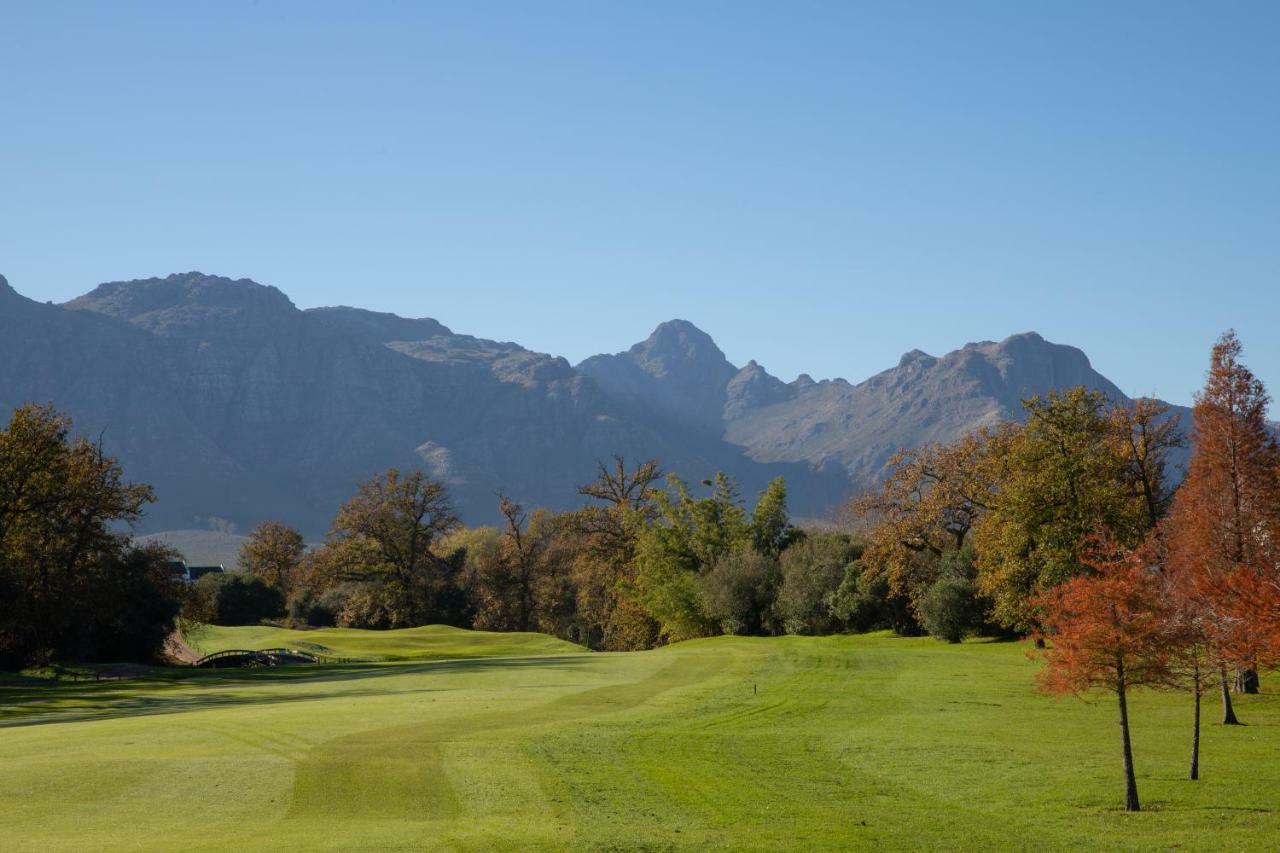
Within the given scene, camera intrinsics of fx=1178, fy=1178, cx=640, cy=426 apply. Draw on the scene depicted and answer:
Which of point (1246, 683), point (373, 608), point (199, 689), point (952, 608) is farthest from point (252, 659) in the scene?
point (1246, 683)

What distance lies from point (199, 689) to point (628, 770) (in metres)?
27.4

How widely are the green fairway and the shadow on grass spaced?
538 inches

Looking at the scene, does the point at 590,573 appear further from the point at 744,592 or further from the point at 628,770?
the point at 628,770

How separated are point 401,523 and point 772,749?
248 ft

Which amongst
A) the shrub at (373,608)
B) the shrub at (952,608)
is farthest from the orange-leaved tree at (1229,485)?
the shrub at (373,608)

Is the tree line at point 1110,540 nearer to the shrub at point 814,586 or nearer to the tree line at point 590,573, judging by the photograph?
the shrub at point 814,586

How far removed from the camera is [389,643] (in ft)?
262

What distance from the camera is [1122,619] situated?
22484mm

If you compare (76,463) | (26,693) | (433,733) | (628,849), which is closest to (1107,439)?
(433,733)

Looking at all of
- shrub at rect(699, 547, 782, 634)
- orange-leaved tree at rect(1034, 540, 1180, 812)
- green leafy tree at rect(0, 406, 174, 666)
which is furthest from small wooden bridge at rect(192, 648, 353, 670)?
orange-leaved tree at rect(1034, 540, 1180, 812)

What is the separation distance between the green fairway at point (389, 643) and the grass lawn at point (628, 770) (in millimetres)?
31170

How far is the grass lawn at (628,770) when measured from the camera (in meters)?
19.0

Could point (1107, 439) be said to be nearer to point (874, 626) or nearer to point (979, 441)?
point (979, 441)

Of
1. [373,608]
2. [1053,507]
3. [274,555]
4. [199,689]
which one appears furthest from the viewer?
[274,555]
